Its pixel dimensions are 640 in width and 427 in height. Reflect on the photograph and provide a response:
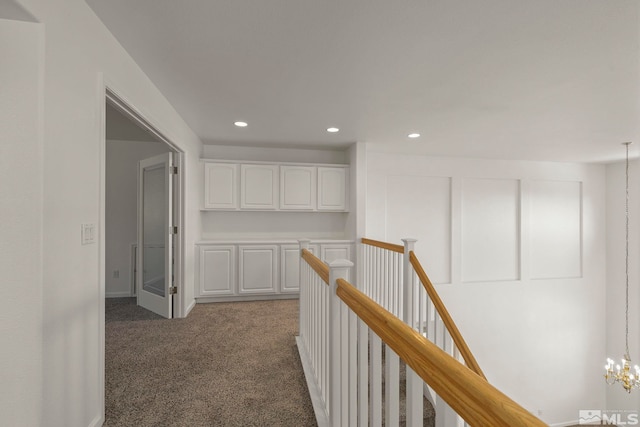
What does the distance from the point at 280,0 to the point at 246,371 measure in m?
2.48

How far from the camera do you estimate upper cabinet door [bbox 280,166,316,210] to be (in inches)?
171

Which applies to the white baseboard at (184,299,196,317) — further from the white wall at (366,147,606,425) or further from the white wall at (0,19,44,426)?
the white wall at (366,147,606,425)

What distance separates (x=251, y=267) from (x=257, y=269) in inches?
3.5

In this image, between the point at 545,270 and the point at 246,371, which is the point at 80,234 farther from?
the point at 545,270

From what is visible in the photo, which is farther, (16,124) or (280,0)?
(280,0)

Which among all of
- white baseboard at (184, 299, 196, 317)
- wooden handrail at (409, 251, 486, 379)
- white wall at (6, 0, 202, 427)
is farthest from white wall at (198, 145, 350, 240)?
white wall at (6, 0, 202, 427)

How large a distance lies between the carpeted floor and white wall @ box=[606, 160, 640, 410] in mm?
6304

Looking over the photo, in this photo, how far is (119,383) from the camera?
2041 millimetres

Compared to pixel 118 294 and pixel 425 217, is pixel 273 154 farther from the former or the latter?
A: pixel 118 294

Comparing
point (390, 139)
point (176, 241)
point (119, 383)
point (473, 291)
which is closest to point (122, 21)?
point (176, 241)

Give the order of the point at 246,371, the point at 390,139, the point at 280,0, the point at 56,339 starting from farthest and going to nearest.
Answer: the point at 390,139 → the point at 246,371 → the point at 280,0 → the point at 56,339

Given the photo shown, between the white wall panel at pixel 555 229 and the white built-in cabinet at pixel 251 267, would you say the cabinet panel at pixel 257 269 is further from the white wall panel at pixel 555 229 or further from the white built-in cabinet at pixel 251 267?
the white wall panel at pixel 555 229

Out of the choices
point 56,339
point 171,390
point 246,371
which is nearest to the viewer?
point 56,339

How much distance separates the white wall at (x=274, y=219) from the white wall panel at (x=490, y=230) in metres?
2.33
